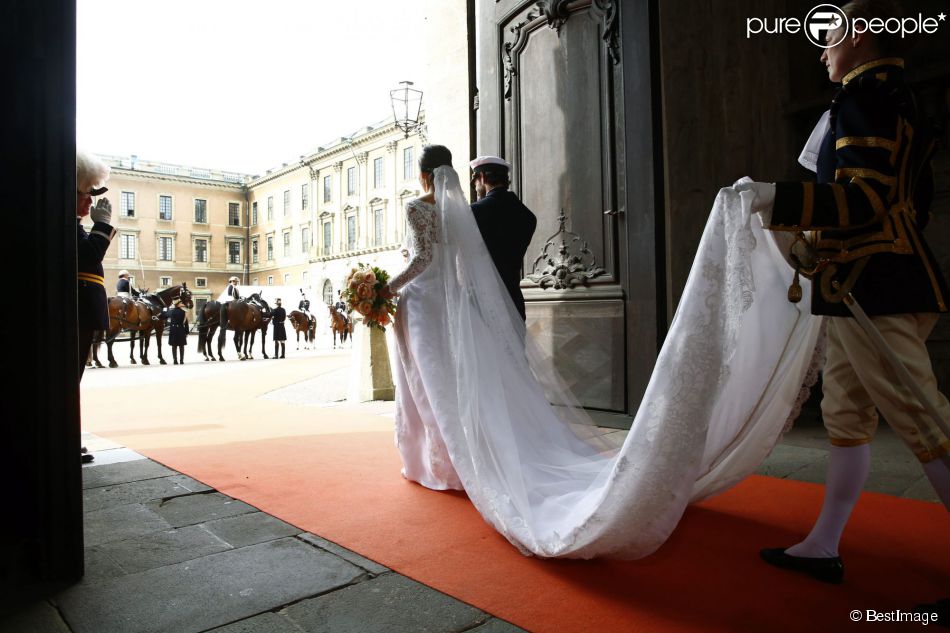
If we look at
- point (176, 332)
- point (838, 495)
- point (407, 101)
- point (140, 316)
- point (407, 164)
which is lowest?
point (838, 495)

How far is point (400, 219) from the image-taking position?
3719 centimetres

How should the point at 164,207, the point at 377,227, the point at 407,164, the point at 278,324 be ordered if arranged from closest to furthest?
the point at 278,324 < the point at 407,164 < the point at 377,227 < the point at 164,207

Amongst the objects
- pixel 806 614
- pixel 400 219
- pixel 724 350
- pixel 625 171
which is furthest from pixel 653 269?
pixel 400 219

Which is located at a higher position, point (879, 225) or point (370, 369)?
point (879, 225)

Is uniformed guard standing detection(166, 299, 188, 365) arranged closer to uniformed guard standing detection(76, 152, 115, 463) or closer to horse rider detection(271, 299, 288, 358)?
horse rider detection(271, 299, 288, 358)

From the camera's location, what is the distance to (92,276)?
3.64 m

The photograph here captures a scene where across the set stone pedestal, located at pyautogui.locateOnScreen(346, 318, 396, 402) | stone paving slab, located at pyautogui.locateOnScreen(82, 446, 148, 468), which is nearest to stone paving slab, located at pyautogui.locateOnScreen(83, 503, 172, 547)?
stone paving slab, located at pyautogui.locateOnScreen(82, 446, 148, 468)

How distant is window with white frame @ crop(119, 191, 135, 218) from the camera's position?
4672 cm

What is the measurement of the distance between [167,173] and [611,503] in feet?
178

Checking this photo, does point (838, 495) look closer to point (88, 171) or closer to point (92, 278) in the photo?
point (88, 171)

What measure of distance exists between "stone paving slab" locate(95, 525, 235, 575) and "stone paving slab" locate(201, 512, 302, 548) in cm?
4

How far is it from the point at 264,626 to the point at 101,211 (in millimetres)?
2924

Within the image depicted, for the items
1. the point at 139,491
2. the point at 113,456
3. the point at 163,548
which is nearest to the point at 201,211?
the point at 113,456

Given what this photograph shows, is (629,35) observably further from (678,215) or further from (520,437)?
(520,437)
